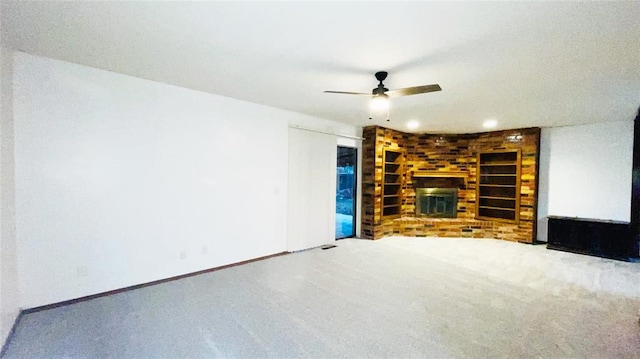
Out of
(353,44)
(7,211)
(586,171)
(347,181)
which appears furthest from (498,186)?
(7,211)

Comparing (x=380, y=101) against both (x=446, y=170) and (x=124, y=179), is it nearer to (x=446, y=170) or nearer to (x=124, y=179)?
(x=124, y=179)

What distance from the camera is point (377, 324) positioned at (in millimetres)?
2467

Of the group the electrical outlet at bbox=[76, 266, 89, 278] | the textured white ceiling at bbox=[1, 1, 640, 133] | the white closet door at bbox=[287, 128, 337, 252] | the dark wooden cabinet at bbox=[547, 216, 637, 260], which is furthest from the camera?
the white closet door at bbox=[287, 128, 337, 252]

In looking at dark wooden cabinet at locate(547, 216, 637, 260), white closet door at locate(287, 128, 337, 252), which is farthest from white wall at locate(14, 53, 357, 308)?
dark wooden cabinet at locate(547, 216, 637, 260)

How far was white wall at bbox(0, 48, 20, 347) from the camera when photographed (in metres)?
2.11

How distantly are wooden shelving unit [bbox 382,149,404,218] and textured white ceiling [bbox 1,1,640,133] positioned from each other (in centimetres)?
280

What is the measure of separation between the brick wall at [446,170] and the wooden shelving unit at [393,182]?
0.51ft

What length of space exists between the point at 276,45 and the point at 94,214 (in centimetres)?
258

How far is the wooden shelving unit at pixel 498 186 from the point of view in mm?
5941

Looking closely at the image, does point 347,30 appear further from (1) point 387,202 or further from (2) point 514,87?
(1) point 387,202

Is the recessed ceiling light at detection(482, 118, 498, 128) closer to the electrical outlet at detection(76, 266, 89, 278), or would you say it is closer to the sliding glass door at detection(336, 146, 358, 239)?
the sliding glass door at detection(336, 146, 358, 239)

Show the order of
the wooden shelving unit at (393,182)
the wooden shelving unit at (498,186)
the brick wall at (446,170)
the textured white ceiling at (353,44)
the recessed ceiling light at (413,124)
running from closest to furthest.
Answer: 1. the textured white ceiling at (353,44)
2. the recessed ceiling light at (413,124)
3. the brick wall at (446,170)
4. the wooden shelving unit at (498,186)
5. the wooden shelving unit at (393,182)

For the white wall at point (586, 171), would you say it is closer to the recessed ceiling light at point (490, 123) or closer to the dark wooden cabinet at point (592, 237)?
the dark wooden cabinet at point (592, 237)

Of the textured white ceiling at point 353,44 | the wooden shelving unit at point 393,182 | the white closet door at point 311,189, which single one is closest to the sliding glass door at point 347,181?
the white closet door at point 311,189
